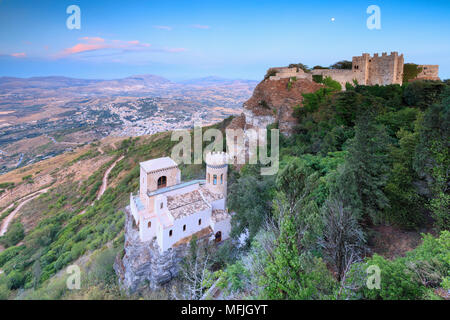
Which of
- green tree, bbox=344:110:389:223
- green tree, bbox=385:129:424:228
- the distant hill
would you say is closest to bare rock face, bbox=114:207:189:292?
green tree, bbox=344:110:389:223

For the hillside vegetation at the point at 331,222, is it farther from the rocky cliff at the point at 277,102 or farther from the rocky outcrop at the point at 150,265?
the rocky cliff at the point at 277,102

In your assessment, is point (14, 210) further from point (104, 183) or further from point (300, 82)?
point (300, 82)

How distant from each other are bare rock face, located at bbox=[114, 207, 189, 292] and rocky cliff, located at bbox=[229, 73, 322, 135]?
1495 cm

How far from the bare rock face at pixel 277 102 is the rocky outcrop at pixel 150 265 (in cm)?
1479

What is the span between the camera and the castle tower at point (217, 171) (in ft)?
56.9

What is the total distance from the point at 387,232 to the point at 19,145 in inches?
2745

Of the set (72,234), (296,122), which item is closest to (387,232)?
(296,122)

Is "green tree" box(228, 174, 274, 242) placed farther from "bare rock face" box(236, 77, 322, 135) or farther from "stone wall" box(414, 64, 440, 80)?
"stone wall" box(414, 64, 440, 80)

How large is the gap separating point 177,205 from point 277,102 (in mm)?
15436

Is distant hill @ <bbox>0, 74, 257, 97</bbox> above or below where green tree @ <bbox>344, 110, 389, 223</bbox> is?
above

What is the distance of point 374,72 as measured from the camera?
2492 cm

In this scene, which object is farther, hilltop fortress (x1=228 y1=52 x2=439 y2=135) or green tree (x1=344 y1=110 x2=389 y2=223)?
hilltop fortress (x1=228 y1=52 x2=439 y2=135)

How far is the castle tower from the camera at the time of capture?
17.3m

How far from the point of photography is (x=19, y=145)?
52688 millimetres
